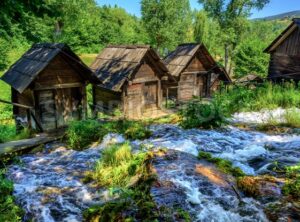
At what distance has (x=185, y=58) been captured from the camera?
23.3 metres

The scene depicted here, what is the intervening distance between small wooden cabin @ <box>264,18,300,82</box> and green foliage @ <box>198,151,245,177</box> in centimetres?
1378

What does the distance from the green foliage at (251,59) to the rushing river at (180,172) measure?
122 feet

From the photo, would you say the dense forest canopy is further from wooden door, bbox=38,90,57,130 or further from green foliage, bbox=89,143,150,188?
green foliage, bbox=89,143,150,188

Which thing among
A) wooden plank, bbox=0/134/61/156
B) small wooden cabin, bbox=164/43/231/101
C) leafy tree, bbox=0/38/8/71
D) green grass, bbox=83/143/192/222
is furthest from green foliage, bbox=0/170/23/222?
leafy tree, bbox=0/38/8/71

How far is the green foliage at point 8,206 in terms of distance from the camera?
5.15 metres

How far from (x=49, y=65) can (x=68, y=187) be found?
8842 mm

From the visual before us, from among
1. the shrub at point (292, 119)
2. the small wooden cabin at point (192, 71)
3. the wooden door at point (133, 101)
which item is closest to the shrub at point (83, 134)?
the shrub at point (292, 119)

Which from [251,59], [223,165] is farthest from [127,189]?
[251,59]

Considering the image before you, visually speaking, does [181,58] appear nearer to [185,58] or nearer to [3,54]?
[185,58]

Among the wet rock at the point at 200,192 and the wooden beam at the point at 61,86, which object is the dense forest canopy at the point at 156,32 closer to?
the wooden beam at the point at 61,86

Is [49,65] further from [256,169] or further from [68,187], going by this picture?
[256,169]

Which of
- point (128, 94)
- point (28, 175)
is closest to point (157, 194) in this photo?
point (28, 175)

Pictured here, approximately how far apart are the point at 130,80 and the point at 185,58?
695 centimetres

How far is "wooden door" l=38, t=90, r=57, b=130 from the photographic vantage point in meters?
14.4
